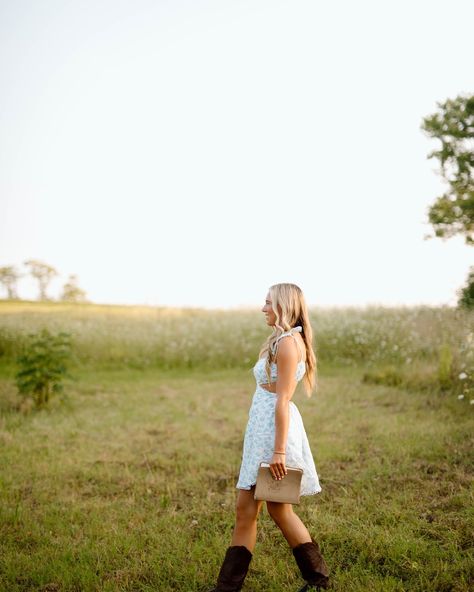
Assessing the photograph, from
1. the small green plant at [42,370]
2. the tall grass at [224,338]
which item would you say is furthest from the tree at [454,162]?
the small green plant at [42,370]

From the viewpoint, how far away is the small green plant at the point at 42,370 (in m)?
9.17

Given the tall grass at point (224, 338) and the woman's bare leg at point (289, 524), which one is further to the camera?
the tall grass at point (224, 338)

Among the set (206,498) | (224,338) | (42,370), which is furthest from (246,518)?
(224,338)

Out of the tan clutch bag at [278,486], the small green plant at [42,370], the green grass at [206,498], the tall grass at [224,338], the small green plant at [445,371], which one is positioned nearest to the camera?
the tan clutch bag at [278,486]

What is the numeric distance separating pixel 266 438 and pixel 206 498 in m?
2.14

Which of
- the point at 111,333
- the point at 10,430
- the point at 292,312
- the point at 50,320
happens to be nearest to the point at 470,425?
the point at 292,312

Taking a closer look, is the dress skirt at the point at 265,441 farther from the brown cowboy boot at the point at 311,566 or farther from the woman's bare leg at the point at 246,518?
the brown cowboy boot at the point at 311,566

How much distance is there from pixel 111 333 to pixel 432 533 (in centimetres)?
1298

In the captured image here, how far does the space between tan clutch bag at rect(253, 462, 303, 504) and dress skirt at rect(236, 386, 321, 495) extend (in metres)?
0.11

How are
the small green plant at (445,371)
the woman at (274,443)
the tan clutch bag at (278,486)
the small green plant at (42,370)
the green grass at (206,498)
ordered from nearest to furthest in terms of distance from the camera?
the tan clutch bag at (278,486) < the woman at (274,443) < the green grass at (206,498) < the small green plant at (42,370) < the small green plant at (445,371)

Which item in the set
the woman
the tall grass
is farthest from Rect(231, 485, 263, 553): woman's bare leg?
the tall grass

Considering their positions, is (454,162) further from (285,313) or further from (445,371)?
(285,313)

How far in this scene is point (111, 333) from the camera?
1608 cm

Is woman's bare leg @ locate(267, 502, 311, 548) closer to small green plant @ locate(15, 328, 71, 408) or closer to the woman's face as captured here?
the woman's face
